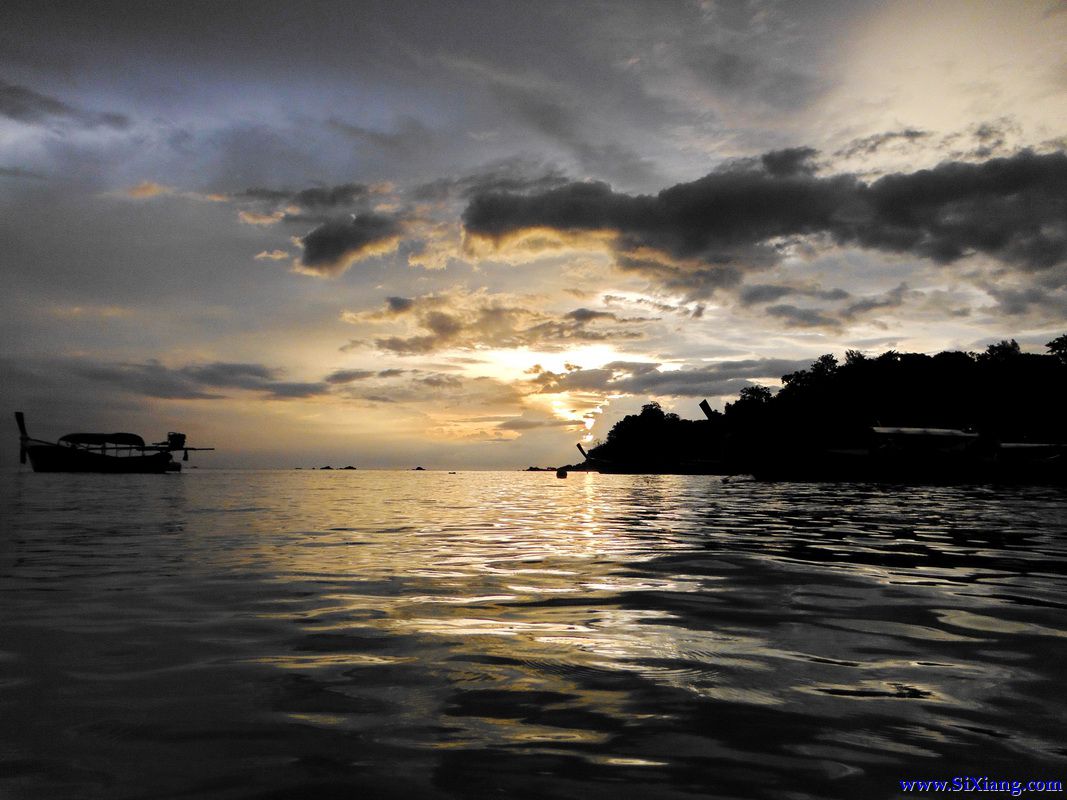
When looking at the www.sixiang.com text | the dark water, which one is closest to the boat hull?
the dark water

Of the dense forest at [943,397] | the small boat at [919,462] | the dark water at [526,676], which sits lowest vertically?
the dark water at [526,676]

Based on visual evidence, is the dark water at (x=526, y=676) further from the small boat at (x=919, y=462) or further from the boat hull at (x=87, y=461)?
the boat hull at (x=87, y=461)

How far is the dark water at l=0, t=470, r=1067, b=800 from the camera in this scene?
3086mm

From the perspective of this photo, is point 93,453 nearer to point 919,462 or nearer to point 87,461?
point 87,461

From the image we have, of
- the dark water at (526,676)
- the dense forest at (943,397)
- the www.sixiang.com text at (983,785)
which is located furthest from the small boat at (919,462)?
the www.sixiang.com text at (983,785)

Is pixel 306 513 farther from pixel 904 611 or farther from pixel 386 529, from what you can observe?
pixel 904 611

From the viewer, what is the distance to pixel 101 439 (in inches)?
2938

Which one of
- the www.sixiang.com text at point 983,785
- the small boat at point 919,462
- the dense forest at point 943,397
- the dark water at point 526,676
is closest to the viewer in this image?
the www.sixiang.com text at point 983,785

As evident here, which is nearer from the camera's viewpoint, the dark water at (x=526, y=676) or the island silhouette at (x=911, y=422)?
the dark water at (x=526, y=676)

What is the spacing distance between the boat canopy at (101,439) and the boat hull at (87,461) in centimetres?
443

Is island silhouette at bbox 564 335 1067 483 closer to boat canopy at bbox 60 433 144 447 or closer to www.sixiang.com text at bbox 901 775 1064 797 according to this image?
www.sixiang.com text at bbox 901 775 1064 797

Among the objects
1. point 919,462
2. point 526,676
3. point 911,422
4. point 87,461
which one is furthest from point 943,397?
point 87,461

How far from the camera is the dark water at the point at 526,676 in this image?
3.09 meters

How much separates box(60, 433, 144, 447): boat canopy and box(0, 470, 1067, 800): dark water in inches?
3021
